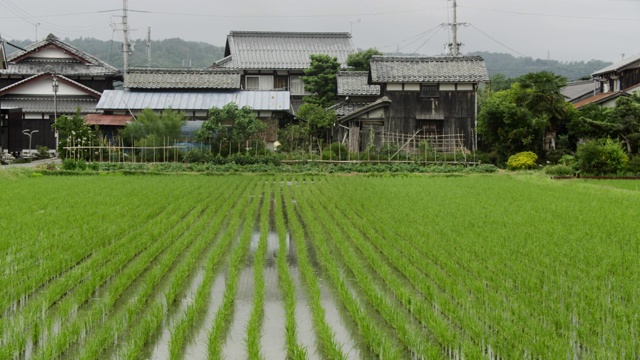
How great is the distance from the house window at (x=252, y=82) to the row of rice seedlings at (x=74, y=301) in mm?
29962

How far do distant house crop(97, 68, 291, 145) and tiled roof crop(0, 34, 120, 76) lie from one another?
11.9ft

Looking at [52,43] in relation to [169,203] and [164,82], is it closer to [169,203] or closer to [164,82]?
[164,82]

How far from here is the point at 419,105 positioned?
29328 mm

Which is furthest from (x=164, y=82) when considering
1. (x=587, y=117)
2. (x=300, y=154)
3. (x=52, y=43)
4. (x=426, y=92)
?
(x=587, y=117)

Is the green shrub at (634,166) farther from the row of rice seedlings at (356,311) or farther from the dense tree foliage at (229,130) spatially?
the row of rice seedlings at (356,311)

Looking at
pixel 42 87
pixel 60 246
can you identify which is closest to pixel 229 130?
pixel 42 87

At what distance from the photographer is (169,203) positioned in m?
14.3

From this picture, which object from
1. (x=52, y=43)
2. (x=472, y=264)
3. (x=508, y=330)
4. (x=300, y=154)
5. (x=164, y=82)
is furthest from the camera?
(x=52, y=43)

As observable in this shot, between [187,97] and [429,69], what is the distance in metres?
12.4

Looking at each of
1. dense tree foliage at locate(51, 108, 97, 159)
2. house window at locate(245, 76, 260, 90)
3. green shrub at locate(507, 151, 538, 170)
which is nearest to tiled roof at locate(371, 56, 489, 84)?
green shrub at locate(507, 151, 538, 170)

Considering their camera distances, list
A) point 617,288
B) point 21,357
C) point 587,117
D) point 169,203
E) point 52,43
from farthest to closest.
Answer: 1. point 52,43
2. point 587,117
3. point 169,203
4. point 617,288
5. point 21,357

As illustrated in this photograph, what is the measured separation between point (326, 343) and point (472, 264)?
3.04 m

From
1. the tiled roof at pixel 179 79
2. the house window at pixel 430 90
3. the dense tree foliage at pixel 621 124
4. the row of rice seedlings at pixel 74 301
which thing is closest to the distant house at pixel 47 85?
the tiled roof at pixel 179 79

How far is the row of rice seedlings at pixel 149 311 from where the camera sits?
486 centimetres
